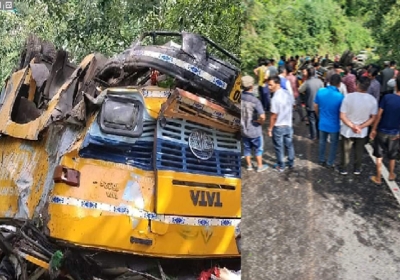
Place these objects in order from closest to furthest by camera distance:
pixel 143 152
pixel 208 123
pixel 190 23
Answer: pixel 208 123 → pixel 190 23 → pixel 143 152

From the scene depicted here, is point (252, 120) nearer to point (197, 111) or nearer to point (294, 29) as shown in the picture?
point (294, 29)

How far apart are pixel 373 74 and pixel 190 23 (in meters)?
1.64

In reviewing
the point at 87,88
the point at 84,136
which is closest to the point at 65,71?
the point at 87,88

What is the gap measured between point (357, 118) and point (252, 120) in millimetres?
253

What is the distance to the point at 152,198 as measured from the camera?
9.55ft

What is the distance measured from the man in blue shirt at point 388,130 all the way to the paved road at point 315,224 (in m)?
0.04

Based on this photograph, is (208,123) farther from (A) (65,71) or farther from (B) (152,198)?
(A) (65,71)

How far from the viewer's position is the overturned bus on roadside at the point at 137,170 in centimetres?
256

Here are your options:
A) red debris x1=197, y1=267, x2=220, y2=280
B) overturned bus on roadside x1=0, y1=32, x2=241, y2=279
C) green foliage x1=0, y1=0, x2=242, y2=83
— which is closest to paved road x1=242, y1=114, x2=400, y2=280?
green foliage x1=0, y1=0, x2=242, y2=83

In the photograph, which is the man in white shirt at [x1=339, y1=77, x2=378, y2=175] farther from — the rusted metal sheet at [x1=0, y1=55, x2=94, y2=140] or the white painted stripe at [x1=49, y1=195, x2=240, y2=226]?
the rusted metal sheet at [x1=0, y1=55, x2=94, y2=140]

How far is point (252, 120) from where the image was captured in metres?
1.36

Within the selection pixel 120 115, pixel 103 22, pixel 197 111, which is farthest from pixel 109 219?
pixel 103 22

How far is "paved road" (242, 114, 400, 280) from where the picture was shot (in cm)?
121

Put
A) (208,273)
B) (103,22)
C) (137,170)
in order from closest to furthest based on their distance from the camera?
(208,273) → (137,170) → (103,22)
